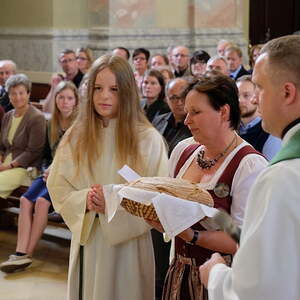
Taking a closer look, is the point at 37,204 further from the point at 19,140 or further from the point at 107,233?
the point at 107,233

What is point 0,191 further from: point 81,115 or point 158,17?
point 158,17

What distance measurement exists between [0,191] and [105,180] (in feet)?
10.0

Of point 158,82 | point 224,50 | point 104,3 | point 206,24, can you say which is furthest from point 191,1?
point 158,82

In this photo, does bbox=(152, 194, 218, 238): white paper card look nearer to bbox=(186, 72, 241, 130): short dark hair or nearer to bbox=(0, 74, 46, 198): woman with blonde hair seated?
bbox=(186, 72, 241, 130): short dark hair

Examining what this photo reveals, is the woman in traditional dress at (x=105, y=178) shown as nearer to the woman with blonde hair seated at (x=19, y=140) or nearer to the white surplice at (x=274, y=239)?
the white surplice at (x=274, y=239)

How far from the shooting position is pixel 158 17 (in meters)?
11.1

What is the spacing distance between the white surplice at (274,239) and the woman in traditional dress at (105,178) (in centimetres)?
148

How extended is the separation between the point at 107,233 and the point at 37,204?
2.60m

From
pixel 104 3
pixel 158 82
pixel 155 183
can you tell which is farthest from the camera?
pixel 104 3

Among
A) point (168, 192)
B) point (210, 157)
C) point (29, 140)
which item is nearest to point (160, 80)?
point (29, 140)

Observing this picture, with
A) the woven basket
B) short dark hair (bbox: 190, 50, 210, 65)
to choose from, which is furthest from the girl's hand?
short dark hair (bbox: 190, 50, 210, 65)

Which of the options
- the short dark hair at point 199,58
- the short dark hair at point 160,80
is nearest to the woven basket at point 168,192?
the short dark hair at point 160,80

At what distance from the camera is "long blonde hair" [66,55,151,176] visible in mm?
3121

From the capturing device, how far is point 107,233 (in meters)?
3.07
